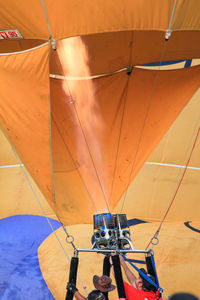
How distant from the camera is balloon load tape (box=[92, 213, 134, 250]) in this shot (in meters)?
1.64

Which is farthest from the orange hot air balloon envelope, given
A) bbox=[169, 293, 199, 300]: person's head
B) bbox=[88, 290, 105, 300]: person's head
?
bbox=[88, 290, 105, 300]: person's head

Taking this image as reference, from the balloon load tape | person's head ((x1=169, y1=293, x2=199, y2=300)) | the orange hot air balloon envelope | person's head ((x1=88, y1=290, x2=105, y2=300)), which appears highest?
the orange hot air balloon envelope

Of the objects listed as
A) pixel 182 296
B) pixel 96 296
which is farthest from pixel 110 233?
pixel 182 296

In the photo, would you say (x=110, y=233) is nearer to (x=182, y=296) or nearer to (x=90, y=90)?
(x=182, y=296)

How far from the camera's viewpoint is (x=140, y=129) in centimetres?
262

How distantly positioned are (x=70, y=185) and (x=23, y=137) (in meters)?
0.67

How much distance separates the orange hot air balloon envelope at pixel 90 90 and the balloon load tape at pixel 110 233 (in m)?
0.44

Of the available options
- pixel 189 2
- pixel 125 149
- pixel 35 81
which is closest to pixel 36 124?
pixel 35 81

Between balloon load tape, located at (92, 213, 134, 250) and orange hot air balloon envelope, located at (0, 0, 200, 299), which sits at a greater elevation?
orange hot air balloon envelope, located at (0, 0, 200, 299)

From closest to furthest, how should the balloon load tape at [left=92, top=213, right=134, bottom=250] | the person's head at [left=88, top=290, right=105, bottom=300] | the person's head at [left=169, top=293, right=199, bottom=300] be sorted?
the person's head at [left=88, top=290, right=105, bottom=300] < the balloon load tape at [left=92, top=213, right=134, bottom=250] < the person's head at [left=169, top=293, right=199, bottom=300]

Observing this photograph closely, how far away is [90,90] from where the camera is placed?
97.4 inches

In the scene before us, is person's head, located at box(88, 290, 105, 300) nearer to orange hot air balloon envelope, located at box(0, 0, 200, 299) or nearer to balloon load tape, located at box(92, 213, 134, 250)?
balloon load tape, located at box(92, 213, 134, 250)

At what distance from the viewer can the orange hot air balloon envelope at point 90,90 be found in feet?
5.67

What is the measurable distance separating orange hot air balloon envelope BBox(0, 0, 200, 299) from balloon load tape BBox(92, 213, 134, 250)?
439 millimetres
